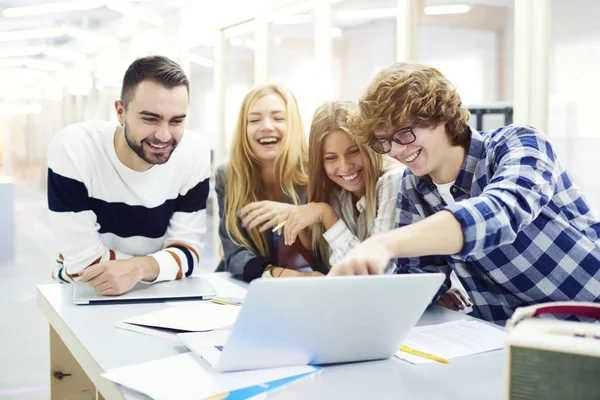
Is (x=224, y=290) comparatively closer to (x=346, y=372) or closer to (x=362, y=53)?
(x=346, y=372)

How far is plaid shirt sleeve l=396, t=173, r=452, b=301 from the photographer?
64.8 inches

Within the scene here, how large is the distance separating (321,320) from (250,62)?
16.0 feet

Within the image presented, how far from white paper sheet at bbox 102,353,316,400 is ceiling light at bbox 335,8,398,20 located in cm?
274

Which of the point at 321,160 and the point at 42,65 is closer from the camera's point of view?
the point at 321,160

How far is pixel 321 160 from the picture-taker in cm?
201

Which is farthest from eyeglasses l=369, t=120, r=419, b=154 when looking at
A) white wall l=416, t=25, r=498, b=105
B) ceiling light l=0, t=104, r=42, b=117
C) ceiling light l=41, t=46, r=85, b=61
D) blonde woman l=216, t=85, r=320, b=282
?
ceiling light l=0, t=104, r=42, b=117

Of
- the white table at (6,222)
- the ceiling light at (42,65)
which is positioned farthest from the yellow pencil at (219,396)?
the ceiling light at (42,65)

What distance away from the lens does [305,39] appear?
15.0 ft

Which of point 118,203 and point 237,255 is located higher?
point 118,203

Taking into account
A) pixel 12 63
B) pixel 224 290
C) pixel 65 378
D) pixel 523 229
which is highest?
pixel 12 63

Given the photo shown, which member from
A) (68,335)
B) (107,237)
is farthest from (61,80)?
(68,335)

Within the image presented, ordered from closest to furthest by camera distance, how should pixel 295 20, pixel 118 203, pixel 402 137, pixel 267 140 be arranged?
pixel 402 137
pixel 118 203
pixel 267 140
pixel 295 20

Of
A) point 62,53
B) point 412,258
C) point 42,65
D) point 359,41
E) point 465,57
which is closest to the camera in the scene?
point 412,258

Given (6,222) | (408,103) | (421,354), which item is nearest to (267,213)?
(408,103)
